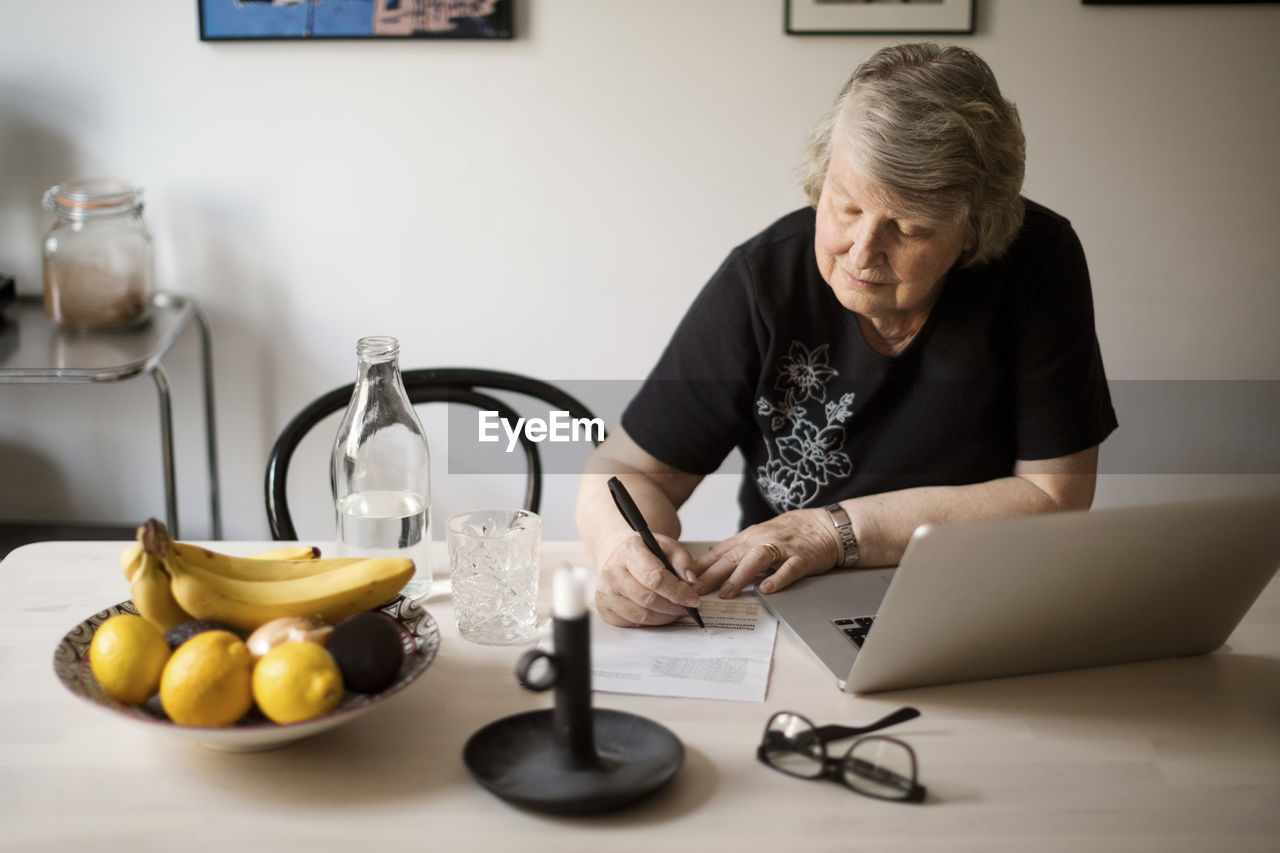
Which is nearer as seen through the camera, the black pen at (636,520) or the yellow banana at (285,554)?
the yellow banana at (285,554)

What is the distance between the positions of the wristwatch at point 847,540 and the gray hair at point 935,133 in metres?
0.35

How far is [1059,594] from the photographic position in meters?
1.05

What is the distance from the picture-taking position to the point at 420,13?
2.42 meters

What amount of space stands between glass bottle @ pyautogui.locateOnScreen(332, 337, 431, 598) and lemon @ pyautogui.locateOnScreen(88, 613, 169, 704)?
1.10 feet

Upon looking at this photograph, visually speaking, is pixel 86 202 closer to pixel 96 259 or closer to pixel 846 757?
pixel 96 259

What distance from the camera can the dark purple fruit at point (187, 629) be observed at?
3.30ft

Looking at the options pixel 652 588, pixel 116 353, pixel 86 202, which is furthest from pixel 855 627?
pixel 86 202

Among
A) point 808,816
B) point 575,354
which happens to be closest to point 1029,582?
point 808,816

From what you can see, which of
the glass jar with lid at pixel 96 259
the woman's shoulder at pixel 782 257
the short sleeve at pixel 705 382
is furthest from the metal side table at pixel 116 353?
the woman's shoulder at pixel 782 257

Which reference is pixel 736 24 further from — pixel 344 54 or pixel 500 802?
pixel 500 802

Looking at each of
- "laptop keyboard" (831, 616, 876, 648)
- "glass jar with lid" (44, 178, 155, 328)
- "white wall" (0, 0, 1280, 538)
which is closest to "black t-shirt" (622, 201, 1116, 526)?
"laptop keyboard" (831, 616, 876, 648)

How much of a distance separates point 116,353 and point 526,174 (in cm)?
87

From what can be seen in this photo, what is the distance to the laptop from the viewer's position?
0.98m

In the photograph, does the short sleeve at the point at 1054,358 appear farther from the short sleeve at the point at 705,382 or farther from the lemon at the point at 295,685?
the lemon at the point at 295,685
